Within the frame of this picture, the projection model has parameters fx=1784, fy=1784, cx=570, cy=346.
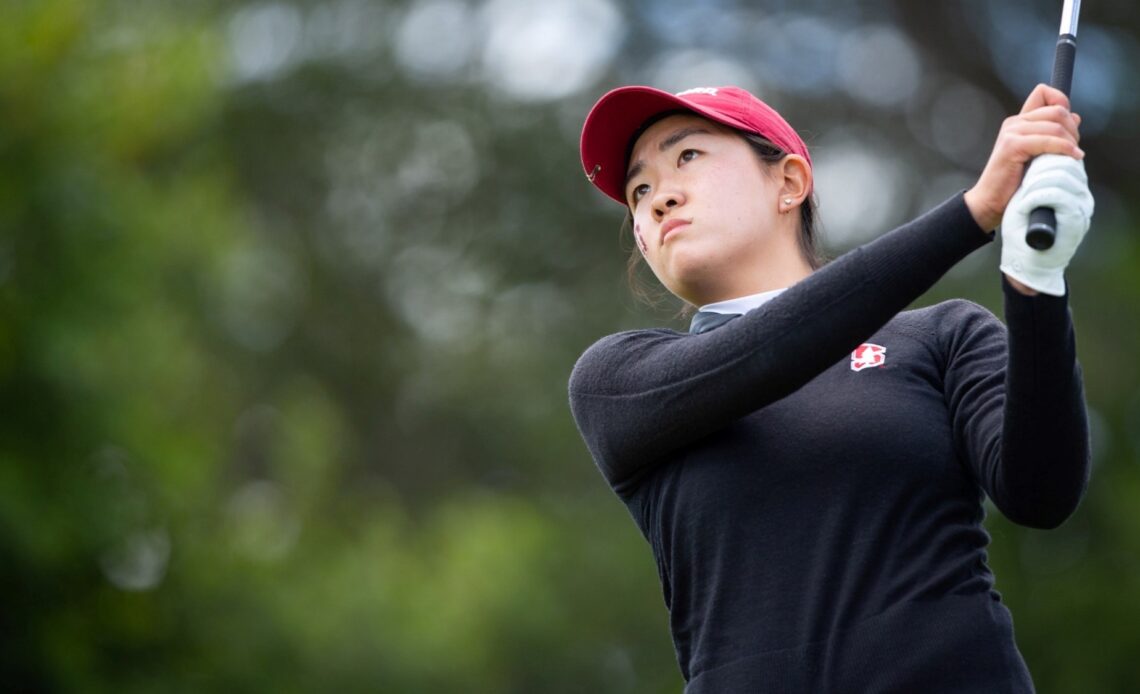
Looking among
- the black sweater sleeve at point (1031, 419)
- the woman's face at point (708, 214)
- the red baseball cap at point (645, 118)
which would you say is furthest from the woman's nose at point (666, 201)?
the black sweater sleeve at point (1031, 419)

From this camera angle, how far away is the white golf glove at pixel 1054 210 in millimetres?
2123

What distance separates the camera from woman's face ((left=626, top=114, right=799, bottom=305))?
2.62 meters

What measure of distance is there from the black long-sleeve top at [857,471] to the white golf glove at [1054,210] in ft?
0.10

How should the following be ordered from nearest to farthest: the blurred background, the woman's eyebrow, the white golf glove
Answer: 1. the white golf glove
2. the woman's eyebrow
3. the blurred background

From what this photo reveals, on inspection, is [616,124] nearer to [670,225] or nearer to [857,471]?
[670,225]

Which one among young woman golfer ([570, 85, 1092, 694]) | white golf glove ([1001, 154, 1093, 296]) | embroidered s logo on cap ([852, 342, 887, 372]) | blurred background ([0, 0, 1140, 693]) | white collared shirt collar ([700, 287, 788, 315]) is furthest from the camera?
blurred background ([0, 0, 1140, 693])

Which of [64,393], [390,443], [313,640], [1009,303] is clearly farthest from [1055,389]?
[390,443]

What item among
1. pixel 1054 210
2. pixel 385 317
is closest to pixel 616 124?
pixel 1054 210

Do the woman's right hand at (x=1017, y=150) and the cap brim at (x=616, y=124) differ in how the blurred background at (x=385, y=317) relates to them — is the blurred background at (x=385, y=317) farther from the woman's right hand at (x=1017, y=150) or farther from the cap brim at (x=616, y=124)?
the woman's right hand at (x=1017, y=150)

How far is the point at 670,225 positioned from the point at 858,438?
0.47 metres

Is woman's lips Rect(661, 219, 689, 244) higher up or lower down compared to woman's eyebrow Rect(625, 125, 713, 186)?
lower down

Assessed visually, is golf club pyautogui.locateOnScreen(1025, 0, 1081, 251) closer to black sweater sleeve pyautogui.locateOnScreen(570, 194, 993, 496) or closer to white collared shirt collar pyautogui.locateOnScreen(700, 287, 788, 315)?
black sweater sleeve pyautogui.locateOnScreen(570, 194, 993, 496)

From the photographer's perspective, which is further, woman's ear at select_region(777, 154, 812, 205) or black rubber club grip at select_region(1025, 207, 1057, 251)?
woman's ear at select_region(777, 154, 812, 205)

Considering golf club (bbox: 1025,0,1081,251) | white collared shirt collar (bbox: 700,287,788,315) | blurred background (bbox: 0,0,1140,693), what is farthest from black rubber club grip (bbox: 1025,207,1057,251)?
blurred background (bbox: 0,0,1140,693)
